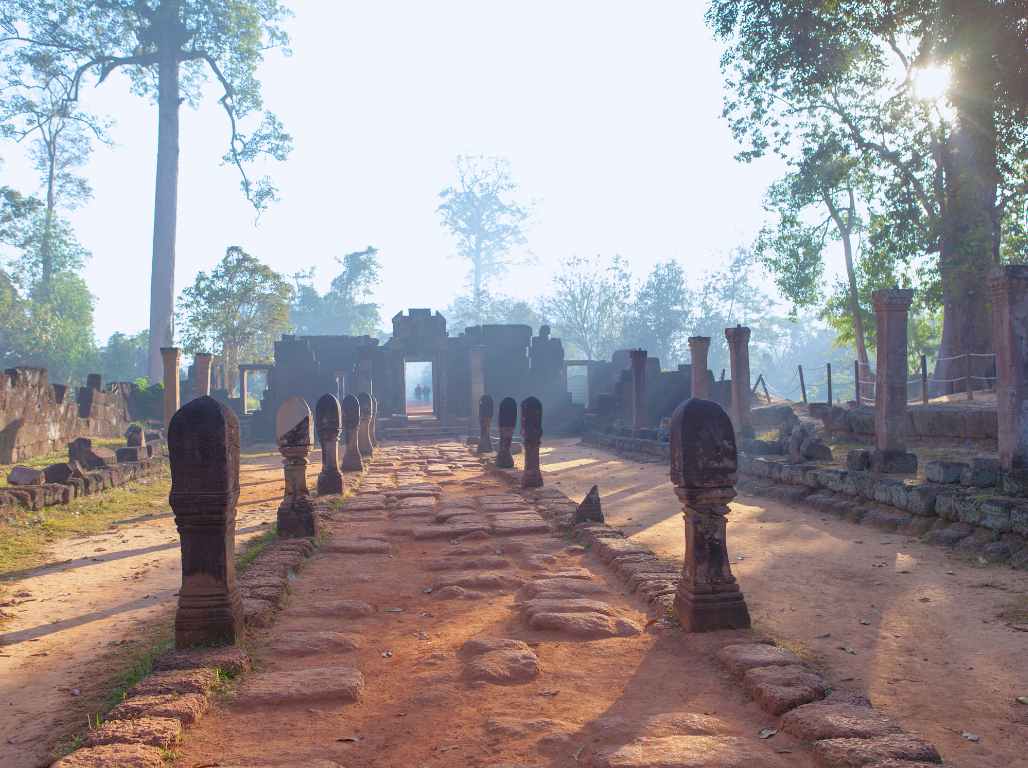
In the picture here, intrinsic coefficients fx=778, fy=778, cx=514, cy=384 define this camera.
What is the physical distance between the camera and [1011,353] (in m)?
8.23

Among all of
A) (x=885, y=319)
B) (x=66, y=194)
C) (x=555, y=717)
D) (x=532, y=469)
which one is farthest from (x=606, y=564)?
(x=66, y=194)

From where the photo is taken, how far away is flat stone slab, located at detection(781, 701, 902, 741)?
2.90m

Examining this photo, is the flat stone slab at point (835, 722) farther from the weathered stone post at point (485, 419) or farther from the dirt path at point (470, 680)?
the weathered stone post at point (485, 419)

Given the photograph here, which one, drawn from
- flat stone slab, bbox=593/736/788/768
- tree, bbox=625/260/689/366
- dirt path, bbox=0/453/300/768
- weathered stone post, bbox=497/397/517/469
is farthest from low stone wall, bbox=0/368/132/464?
tree, bbox=625/260/689/366

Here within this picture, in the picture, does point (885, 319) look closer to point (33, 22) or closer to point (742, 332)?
point (742, 332)

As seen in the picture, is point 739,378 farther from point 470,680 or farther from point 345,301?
point 345,301

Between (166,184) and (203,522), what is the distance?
102 ft

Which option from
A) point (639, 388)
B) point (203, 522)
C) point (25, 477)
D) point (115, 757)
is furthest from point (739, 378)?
point (115, 757)

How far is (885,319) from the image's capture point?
401 inches

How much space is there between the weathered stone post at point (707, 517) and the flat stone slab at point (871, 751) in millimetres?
1545

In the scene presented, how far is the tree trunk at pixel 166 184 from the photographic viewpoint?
30.7 meters

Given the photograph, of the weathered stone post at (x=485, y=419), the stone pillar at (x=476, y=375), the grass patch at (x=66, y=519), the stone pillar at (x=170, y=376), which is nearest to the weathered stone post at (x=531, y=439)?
the grass patch at (x=66, y=519)

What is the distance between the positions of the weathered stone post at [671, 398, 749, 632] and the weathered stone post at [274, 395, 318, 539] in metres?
4.00

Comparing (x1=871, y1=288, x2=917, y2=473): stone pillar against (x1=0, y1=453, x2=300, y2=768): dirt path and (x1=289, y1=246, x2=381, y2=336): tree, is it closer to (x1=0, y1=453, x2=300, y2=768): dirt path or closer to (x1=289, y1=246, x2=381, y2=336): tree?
(x1=0, y1=453, x2=300, y2=768): dirt path
